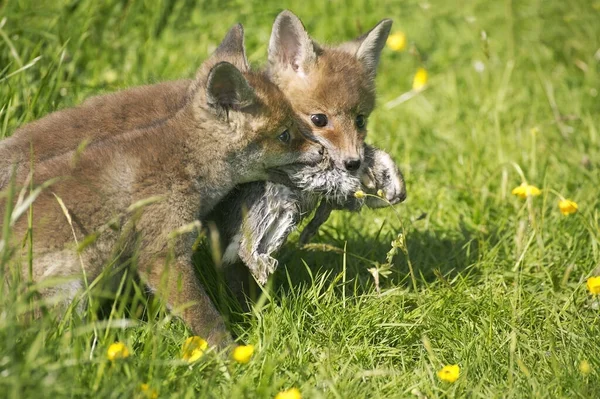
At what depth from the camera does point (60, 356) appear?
325 centimetres

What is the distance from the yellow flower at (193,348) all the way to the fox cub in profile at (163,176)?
0.38ft

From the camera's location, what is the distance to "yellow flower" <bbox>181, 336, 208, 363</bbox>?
3.57 metres

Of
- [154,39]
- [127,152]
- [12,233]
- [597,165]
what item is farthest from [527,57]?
[12,233]

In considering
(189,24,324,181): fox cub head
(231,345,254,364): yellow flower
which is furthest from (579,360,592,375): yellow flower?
(189,24,324,181): fox cub head

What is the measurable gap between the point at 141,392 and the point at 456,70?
17.7 feet

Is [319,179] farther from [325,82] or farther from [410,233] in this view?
[410,233]

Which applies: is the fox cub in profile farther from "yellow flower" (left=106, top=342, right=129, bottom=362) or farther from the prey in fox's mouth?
"yellow flower" (left=106, top=342, right=129, bottom=362)

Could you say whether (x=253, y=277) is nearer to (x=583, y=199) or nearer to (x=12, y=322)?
(x=12, y=322)

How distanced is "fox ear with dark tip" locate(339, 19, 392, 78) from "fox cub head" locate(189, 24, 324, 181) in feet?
3.76

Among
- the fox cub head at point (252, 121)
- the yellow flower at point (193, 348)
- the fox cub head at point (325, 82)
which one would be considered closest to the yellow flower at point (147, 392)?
the yellow flower at point (193, 348)

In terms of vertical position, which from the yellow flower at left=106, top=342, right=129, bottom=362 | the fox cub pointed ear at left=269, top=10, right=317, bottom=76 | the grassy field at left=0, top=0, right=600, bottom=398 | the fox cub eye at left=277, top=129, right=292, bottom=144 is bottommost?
the grassy field at left=0, top=0, right=600, bottom=398

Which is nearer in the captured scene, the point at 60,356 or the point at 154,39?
the point at 60,356

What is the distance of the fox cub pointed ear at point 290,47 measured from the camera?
5160mm

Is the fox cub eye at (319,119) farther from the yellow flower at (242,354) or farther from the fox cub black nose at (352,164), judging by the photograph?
the yellow flower at (242,354)
